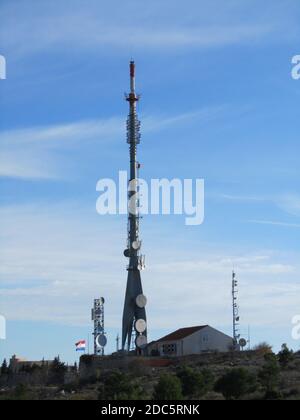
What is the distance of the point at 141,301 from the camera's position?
2982 inches

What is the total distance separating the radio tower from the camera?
75.6 m

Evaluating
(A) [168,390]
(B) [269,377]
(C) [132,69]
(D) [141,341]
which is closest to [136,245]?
(D) [141,341]

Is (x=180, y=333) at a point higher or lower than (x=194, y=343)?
higher

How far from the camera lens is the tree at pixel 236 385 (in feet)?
155

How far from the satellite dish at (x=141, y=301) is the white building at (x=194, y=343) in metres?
5.16

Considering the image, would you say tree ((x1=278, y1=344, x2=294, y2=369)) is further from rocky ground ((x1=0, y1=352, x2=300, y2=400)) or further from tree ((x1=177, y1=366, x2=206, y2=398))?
tree ((x1=177, y1=366, x2=206, y2=398))

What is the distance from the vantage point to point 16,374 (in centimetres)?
7531

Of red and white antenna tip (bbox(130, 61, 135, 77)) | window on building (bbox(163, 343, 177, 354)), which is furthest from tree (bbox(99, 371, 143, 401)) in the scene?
red and white antenna tip (bbox(130, 61, 135, 77))

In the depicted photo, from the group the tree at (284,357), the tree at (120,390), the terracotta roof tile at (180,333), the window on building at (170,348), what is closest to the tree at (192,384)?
the tree at (120,390)

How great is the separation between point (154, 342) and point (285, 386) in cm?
3149

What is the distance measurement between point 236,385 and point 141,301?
29.0m

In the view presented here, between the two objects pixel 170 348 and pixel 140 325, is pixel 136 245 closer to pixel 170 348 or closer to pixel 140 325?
pixel 140 325
